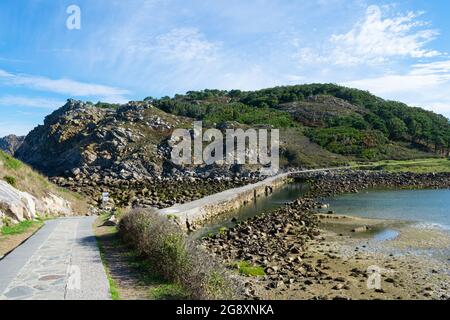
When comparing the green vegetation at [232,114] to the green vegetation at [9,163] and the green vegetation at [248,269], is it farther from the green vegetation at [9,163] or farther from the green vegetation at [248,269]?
the green vegetation at [248,269]

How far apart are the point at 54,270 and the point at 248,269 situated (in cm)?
748

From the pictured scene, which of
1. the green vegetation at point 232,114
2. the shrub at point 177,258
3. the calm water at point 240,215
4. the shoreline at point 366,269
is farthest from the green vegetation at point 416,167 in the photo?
the shrub at point 177,258

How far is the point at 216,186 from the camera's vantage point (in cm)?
5525

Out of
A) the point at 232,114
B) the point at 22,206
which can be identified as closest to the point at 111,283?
the point at 22,206

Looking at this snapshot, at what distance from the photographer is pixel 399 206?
36.7 metres

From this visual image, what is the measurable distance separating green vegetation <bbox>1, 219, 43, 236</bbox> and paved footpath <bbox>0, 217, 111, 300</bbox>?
1014 millimetres

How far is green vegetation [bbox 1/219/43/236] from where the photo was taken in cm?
1634

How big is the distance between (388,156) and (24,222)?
88.9m

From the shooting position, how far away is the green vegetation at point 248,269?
15209 millimetres

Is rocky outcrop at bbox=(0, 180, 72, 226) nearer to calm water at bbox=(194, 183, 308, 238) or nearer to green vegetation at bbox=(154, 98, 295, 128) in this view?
calm water at bbox=(194, 183, 308, 238)

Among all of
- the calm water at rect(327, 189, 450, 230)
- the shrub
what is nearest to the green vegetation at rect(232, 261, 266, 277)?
the shrub

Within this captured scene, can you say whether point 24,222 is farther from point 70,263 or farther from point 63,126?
point 63,126

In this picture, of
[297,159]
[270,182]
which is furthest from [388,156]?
[270,182]

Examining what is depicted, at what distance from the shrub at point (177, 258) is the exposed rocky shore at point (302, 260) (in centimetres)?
279
